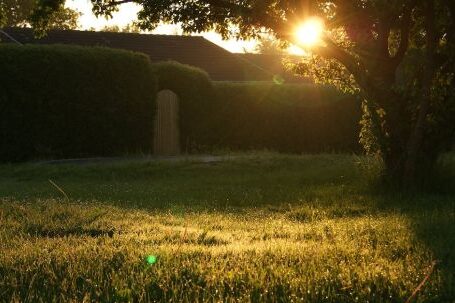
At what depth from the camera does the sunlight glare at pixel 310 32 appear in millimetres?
12336

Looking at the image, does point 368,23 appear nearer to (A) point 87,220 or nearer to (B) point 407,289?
(A) point 87,220

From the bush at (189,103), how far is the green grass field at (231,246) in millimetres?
12379

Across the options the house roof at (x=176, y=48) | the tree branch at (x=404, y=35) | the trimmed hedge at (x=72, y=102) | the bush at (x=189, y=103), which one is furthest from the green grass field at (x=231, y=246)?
the house roof at (x=176, y=48)

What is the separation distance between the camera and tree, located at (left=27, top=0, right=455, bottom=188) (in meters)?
11.8

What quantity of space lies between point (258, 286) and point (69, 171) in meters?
13.9

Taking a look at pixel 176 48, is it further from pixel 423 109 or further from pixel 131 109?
pixel 423 109

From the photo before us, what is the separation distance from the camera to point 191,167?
60.3 ft

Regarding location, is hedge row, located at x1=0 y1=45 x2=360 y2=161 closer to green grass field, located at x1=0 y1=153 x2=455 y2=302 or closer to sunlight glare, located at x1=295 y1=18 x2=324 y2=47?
green grass field, located at x1=0 y1=153 x2=455 y2=302

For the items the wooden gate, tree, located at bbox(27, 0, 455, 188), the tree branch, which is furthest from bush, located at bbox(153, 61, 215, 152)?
the tree branch

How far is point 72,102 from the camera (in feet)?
70.3

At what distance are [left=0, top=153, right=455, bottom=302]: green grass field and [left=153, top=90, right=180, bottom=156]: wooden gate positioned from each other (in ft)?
40.3

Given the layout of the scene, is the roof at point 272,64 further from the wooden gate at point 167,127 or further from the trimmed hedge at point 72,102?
the trimmed hedge at point 72,102

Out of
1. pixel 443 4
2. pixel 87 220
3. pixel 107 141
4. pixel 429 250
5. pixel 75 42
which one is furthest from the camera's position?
pixel 75 42

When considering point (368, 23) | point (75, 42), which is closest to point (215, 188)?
point (368, 23)
